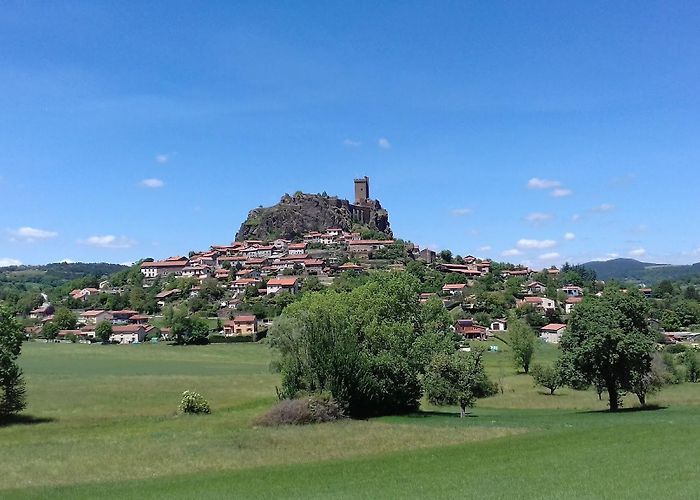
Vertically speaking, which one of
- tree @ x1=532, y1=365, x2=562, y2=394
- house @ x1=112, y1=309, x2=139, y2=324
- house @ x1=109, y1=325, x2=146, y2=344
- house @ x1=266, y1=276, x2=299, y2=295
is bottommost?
tree @ x1=532, y1=365, x2=562, y2=394

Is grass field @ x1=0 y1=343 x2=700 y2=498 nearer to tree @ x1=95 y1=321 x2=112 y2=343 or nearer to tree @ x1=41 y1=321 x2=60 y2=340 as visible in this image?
tree @ x1=95 y1=321 x2=112 y2=343

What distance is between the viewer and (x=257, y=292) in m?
182

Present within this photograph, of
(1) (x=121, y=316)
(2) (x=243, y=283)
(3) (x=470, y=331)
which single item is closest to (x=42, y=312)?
(1) (x=121, y=316)

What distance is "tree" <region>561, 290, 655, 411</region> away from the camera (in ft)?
145

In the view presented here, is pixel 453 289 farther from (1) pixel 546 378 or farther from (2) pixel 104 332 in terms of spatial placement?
(1) pixel 546 378

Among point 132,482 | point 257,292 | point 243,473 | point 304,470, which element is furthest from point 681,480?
point 257,292

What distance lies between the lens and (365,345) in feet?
174

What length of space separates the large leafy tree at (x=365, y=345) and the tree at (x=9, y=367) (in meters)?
20.1

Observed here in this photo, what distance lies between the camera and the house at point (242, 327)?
138087 millimetres

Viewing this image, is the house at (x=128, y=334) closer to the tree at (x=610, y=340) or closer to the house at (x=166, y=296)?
the house at (x=166, y=296)

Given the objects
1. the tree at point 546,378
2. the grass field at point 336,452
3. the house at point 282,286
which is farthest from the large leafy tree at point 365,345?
the house at point 282,286

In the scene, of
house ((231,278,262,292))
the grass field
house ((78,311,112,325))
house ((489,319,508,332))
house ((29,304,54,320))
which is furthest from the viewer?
house ((231,278,262,292))

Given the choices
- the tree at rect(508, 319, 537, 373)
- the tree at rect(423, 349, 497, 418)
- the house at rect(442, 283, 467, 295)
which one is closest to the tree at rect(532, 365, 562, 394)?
the tree at rect(508, 319, 537, 373)

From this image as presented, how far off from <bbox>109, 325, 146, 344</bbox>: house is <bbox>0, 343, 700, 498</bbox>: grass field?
8375 cm
